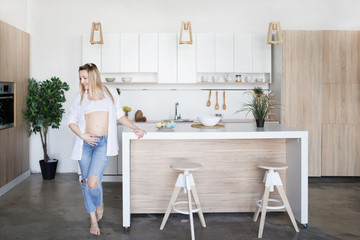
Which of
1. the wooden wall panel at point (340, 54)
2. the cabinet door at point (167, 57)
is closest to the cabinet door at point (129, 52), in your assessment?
the cabinet door at point (167, 57)

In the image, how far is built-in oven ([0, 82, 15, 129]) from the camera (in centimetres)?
469

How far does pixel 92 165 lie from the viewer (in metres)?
3.23

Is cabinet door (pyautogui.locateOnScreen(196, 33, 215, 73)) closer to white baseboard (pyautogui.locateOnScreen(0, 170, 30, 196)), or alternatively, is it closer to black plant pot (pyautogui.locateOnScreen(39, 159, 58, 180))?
black plant pot (pyautogui.locateOnScreen(39, 159, 58, 180))

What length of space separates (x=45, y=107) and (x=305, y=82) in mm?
3903

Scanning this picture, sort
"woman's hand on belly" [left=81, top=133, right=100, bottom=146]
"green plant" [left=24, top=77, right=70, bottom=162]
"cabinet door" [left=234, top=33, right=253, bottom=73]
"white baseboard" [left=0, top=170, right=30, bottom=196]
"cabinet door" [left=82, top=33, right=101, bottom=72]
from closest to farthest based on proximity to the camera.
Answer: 1. "woman's hand on belly" [left=81, top=133, right=100, bottom=146]
2. "white baseboard" [left=0, top=170, right=30, bottom=196]
3. "green plant" [left=24, top=77, right=70, bottom=162]
4. "cabinet door" [left=82, top=33, right=101, bottom=72]
5. "cabinet door" [left=234, top=33, right=253, bottom=73]

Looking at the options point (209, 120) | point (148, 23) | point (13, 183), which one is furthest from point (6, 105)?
point (209, 120)

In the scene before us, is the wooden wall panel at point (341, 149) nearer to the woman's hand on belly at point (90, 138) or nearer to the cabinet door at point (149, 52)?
the cabinet door at point (149, 52)

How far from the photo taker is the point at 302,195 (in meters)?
3.52

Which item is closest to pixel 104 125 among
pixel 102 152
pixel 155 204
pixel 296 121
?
pixel 102 152

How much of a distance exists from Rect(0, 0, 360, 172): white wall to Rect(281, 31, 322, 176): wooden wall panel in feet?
2.29

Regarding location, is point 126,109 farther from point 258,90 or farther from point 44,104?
point 258,90

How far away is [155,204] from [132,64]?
2.62m

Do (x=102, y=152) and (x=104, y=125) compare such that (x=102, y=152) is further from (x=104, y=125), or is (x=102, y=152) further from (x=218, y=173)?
(x=218, y=173)

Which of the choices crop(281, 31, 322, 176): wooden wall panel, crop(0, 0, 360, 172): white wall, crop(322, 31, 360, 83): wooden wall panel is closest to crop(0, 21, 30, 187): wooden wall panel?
crop(0, 0, 360, 172): white wall
